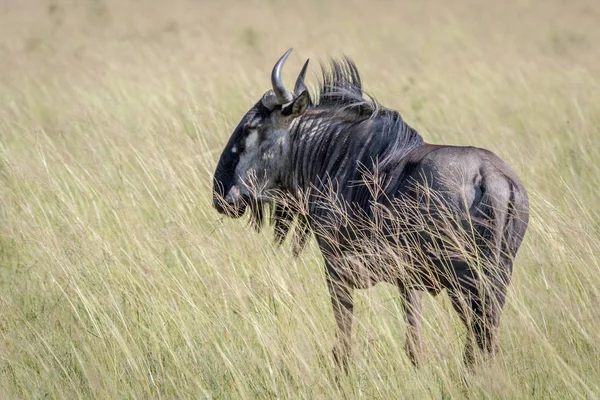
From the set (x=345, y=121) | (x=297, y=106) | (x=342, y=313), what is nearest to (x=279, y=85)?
(x=297, y=106)

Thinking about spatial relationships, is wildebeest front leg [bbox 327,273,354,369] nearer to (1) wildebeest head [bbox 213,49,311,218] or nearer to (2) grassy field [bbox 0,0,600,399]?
(2) grassy field [bbox 0,0,600,399]

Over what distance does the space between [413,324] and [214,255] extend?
40.6 inches

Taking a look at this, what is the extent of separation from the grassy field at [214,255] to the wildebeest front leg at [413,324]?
55 mm

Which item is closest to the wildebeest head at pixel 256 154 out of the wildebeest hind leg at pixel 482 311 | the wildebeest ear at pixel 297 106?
the wildebeest ear at pixel 297 106

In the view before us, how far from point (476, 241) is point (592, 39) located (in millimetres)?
12650

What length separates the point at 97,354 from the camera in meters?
3.53

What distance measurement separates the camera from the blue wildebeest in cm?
336

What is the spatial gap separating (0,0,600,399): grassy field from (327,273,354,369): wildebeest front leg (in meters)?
0.05

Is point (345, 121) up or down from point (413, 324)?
up

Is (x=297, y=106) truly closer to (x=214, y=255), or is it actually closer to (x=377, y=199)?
(x=377, y=199)

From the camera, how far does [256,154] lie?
4320 mm

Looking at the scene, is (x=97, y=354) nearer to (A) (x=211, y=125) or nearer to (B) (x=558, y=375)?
(B) (x=558, y=375)

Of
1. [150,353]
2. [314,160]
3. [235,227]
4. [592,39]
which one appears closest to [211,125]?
[235,227]

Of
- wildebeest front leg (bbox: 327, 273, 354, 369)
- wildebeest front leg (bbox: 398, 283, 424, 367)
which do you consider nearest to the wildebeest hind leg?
wildebeest front leg (bbox: 398, 283, 424, 367)
